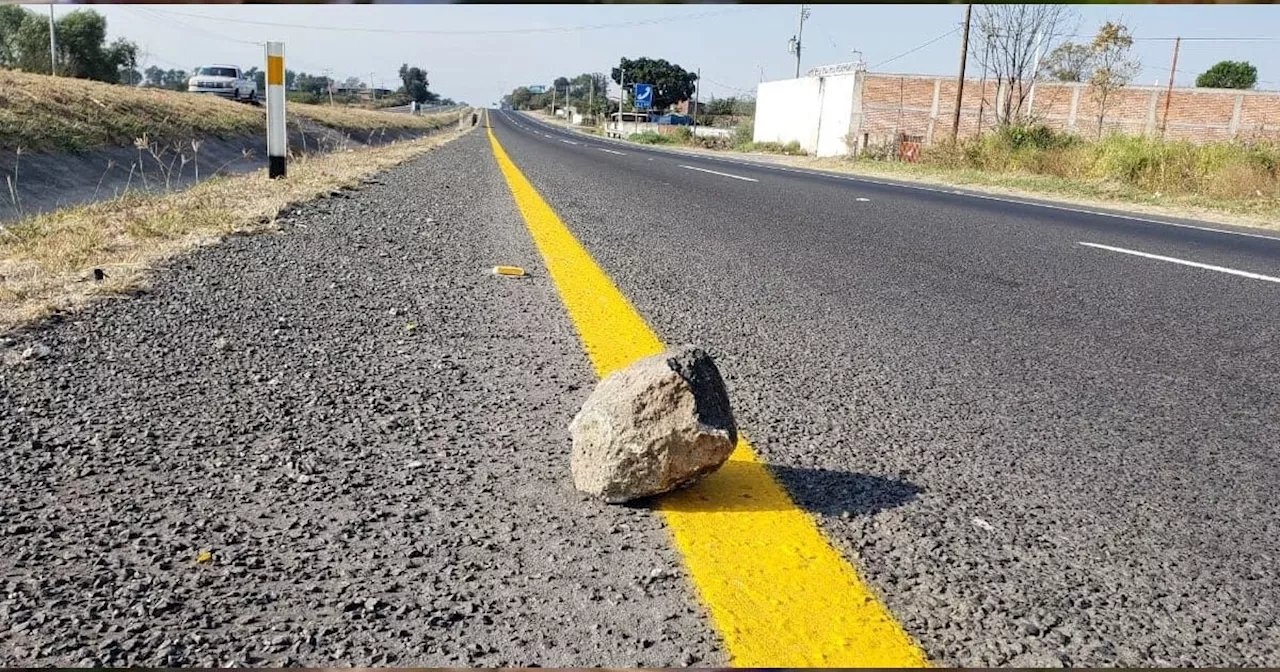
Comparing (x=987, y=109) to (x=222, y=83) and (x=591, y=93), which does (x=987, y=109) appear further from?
(x=591, y=93)

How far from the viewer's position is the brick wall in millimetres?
39875

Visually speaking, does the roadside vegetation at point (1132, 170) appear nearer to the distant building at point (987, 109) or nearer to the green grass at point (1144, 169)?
the green grass at point (1144, 169)

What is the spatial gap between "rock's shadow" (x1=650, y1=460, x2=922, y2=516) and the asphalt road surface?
0.04 feet

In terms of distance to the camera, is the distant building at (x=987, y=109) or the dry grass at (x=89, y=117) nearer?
the dry grass at (x=89, y=117)

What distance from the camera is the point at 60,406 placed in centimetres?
189

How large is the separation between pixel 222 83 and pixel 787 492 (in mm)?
38179

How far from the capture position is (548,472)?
170 cm

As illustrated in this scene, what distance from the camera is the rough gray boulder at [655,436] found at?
1535 mm

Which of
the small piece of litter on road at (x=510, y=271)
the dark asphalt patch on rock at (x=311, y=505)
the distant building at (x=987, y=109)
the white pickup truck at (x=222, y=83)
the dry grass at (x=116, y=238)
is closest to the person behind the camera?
the dark asphalt patch on rock at (x=311, y=505)

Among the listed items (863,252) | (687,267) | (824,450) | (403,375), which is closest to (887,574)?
(824,450)

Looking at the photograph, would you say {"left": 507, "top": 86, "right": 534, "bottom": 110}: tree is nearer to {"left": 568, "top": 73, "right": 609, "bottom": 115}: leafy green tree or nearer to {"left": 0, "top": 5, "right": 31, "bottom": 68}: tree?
{"left": 568, "top": 73, "right": 609, "bottom": 115}: leafy green tree

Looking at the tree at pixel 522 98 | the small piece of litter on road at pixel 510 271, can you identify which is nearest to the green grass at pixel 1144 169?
the small piece of litter on road at pixel 510 271

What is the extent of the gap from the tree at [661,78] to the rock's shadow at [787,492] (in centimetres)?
9454

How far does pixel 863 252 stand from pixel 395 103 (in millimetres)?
118317
